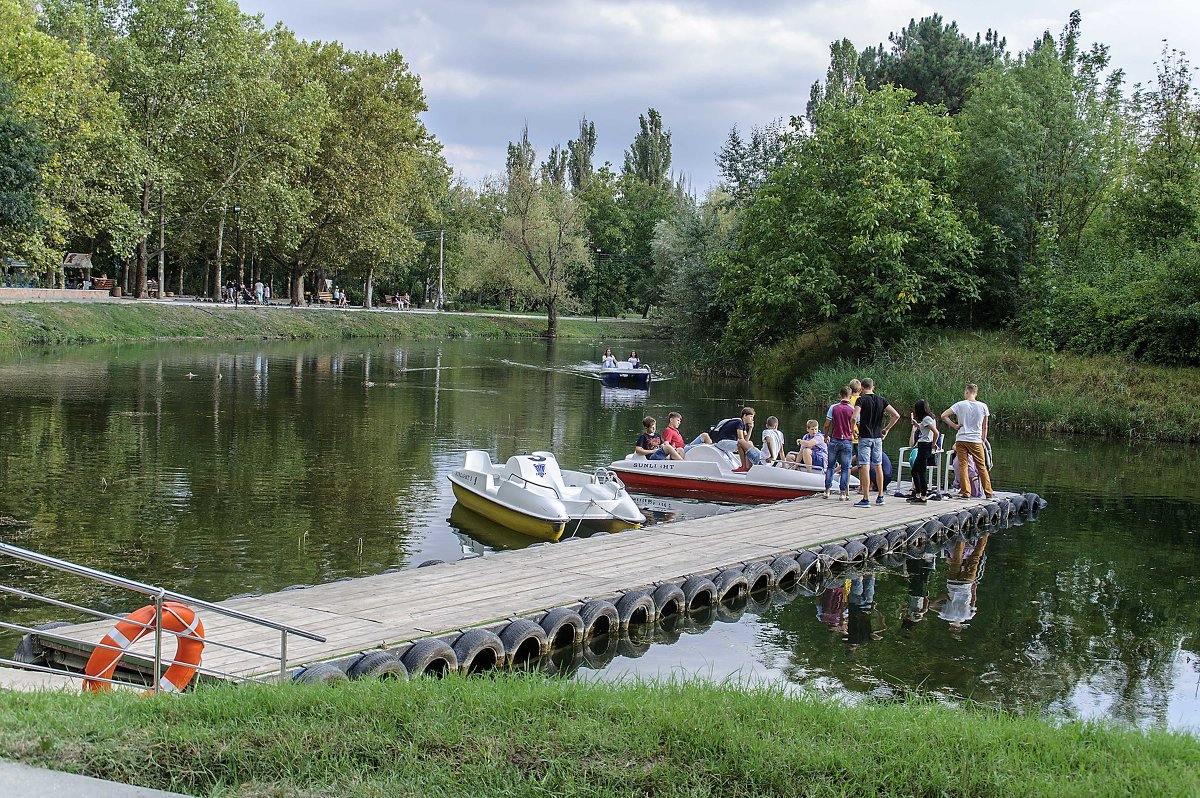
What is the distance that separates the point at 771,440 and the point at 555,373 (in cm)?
3138

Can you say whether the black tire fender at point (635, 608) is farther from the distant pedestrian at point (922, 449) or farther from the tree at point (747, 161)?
the tree at point (747, 161)

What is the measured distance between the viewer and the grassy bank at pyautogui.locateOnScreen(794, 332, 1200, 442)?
1277 inches

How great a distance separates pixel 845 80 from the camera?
6638 cm

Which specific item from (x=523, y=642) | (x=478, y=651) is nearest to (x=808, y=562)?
(x=523, y=642)

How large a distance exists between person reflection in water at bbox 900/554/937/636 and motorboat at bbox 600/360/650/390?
30282 mm

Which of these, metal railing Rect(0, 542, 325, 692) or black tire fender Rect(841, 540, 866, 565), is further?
black tire fender Rect(841, 540, 866, 565)

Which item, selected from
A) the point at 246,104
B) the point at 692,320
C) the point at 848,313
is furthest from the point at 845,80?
the point at 246,104

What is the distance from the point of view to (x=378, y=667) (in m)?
8.72

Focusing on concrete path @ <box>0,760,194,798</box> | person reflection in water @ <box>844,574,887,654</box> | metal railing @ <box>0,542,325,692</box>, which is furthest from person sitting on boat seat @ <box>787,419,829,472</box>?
concrete path @ <box>0,760,194,798</box>

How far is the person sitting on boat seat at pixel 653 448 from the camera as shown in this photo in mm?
22516

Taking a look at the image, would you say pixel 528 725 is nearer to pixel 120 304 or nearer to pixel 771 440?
pixel 771 440

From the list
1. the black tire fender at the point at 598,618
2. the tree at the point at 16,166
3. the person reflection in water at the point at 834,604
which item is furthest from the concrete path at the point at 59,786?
the tree at the point at 16,166

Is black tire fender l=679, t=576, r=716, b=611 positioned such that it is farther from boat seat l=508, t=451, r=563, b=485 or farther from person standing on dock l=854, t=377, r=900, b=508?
person standing on dock l=854, t=377, r=900, b=508

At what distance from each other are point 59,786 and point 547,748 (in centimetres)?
240
